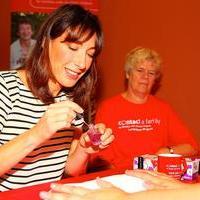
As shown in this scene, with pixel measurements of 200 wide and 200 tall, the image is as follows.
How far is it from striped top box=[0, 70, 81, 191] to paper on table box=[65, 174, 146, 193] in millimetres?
412

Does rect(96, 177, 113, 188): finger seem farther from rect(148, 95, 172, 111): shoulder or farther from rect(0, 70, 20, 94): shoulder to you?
rect(148, 95, 172, 111): shoulder

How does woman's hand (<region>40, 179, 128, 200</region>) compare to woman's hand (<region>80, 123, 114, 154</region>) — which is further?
woman's hand (<region>80, 123, 114, 154</region>)

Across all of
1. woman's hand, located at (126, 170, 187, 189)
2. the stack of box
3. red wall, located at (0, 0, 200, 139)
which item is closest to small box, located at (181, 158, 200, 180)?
the stack of box

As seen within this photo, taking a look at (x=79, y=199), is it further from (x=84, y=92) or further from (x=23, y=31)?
(x=23, y=31)

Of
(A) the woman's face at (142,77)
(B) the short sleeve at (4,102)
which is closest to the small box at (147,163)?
(B) the short sleeve at (4,102)

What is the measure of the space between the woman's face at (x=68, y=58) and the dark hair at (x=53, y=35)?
0.07 feet

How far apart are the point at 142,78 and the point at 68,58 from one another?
1471 millimetres

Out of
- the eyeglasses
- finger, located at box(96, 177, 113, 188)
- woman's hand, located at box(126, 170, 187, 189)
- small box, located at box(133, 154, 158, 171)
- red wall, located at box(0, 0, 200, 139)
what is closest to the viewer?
finger, located at box(96, 177, 113, 188)

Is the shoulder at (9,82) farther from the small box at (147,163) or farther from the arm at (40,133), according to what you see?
the small box at (147,163)

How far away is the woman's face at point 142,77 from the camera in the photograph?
9.90 feet

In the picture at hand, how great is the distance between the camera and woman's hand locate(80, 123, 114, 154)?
1.68 metres

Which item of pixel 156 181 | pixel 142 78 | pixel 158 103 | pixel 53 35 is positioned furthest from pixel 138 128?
pixel 156 181

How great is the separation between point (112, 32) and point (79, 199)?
2.48 metres

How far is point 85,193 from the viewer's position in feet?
3.87
